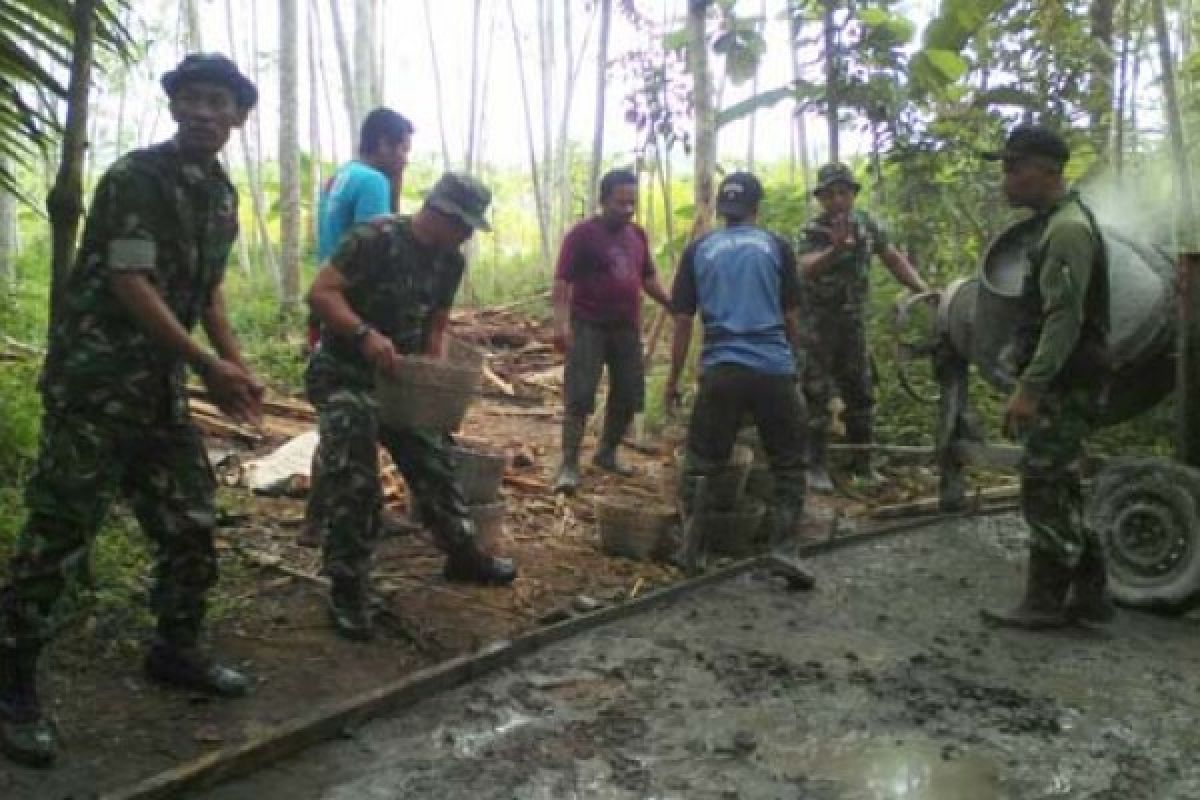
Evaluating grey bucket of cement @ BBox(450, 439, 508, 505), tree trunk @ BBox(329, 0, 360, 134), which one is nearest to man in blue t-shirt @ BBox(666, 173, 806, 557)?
grey bucket of cement @ BBox(450, 439, 508, 505)

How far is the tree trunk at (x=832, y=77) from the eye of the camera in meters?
9.41

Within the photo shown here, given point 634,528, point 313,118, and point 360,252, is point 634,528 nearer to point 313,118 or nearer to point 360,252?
point 360,252

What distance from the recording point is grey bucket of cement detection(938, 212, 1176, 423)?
17.3ft

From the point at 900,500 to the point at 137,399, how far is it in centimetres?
529

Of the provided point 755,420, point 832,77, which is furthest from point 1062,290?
Answer: point 832,77

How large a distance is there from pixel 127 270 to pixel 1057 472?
3.65 meters

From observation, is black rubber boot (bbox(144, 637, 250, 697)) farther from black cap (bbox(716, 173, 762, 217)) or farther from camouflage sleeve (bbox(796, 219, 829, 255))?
camouflage sleeve (bbox(796, 219, 829, 255))

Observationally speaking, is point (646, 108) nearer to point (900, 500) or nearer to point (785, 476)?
point (900, 500)

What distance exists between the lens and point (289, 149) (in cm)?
1469

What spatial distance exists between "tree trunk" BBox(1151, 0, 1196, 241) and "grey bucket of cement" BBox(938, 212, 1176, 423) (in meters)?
3.13

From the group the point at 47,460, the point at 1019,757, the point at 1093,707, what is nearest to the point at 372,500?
the point at 47,460

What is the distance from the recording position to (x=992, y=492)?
24.2ft

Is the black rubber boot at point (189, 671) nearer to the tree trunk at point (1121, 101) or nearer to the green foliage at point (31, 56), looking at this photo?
the green foliage at point (31, 56)

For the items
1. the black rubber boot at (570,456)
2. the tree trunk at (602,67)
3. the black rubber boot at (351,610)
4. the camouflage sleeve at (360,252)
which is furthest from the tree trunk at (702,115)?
the black rubber boot at (351,610)
